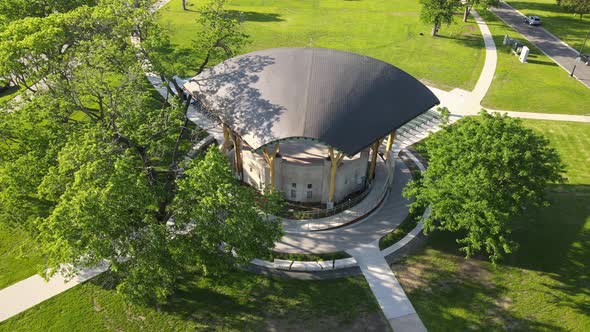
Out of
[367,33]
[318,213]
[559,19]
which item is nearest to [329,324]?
[318,213]

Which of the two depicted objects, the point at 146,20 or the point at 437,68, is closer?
the point at 146,20

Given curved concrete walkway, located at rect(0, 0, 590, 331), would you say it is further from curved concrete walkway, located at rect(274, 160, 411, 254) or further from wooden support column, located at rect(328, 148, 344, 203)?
wooden support column, located at rect(328, 148, 344, 203)

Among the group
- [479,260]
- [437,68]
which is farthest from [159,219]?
[437,68]

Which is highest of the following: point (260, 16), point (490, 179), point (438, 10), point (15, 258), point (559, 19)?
point (559, 19)

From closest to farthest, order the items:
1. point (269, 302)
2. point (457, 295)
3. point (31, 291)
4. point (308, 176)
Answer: point (269, 302)
point (31, 291)
point (457, 295)
point (308, 176)

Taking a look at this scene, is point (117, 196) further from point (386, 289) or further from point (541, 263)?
point (541, 263)

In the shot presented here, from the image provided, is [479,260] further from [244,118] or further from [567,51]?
[567,51]

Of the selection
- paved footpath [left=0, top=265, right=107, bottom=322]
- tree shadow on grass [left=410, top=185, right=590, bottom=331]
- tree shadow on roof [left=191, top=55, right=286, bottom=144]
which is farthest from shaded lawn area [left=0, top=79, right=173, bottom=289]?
tree shadow on grass [left=410, top=185, right=590, bottom=331]

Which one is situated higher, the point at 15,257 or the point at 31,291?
the point at 15,257
